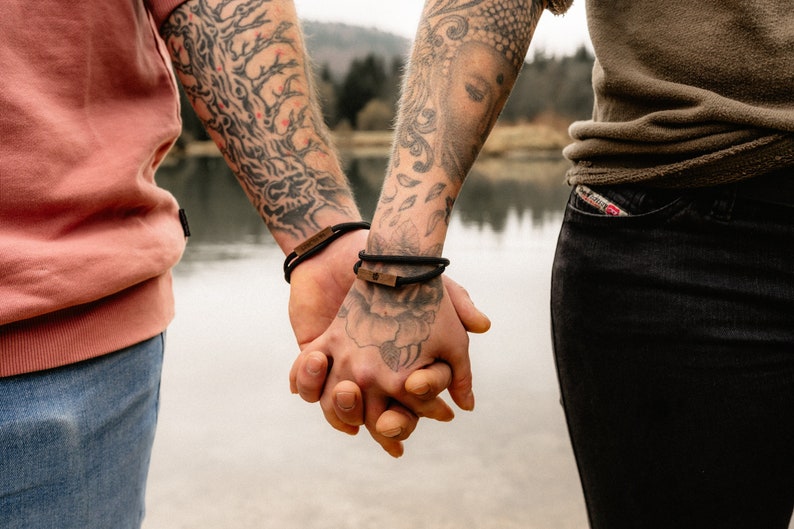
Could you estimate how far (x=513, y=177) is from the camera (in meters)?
19.3

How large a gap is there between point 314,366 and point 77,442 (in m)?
0.37

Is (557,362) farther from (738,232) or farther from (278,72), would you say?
(278,72)

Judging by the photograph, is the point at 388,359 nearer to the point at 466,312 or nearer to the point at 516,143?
the point at 466,312

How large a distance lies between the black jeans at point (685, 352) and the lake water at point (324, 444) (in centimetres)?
184

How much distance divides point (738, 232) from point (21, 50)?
3.51 ft

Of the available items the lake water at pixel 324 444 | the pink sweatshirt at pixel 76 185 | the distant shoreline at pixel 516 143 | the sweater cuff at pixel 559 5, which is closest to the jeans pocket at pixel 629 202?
the sweater cuff at pixel 559 5

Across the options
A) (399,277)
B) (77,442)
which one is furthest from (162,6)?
(77,442)

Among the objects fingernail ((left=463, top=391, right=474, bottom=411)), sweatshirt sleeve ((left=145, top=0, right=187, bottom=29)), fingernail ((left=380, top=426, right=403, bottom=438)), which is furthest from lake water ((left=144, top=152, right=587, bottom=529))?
sweatshirt sleeve ((left=145, top=0, right=187, bottom=29))

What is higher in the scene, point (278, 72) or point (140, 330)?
point (278, 72)

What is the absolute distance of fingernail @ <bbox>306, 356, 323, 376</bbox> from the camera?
118cm

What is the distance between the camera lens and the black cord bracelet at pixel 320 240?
1329 millimetres

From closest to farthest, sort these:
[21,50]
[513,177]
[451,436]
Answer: [21,50] → [451,436] → [513,177]

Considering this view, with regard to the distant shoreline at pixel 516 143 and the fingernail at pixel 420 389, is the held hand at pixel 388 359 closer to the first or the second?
the fingernail at pixel 420 389

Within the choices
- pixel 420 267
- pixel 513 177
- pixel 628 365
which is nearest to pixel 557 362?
pixel 628 365
